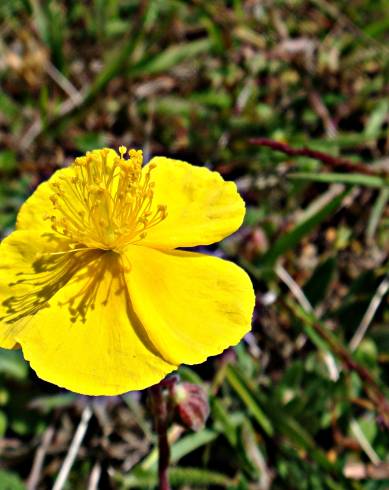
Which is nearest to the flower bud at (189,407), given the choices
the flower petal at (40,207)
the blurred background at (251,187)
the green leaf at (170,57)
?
the blurred background at (251,187)

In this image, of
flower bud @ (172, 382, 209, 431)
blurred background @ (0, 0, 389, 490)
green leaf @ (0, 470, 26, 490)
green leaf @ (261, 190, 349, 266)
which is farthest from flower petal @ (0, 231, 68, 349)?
green leaf @ (261, 190, 349, 266)

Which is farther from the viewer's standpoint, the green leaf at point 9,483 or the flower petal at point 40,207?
the green leaf at point 9,483

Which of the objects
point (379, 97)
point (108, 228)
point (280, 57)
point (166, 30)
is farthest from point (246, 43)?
point (108, 228)

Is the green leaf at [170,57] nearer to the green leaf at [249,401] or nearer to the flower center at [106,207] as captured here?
the flower center at [106,207]

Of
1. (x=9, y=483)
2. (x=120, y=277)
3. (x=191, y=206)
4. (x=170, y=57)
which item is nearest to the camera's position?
(x=120, y=277)

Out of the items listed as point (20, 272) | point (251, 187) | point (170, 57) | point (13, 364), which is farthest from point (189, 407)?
point (170, 57)

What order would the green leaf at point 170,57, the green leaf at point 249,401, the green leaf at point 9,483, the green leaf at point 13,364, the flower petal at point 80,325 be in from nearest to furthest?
the flower petal at point 80,325
the green leaf at point 9,483
the green leaf at point 249,401
the green leaf at point 13,364
the green leaf at point 170,57

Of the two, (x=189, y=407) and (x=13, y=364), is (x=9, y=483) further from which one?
(x=189, y=407)
